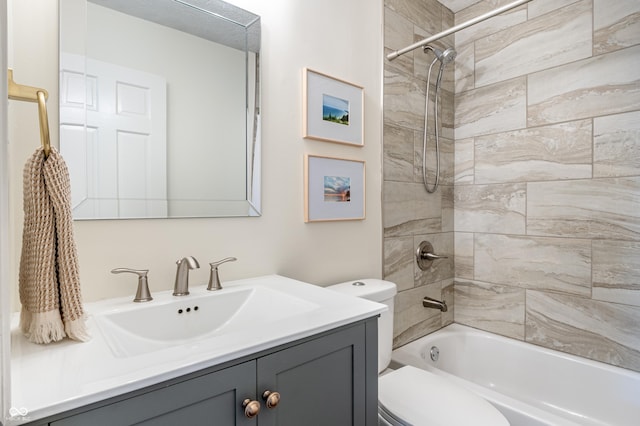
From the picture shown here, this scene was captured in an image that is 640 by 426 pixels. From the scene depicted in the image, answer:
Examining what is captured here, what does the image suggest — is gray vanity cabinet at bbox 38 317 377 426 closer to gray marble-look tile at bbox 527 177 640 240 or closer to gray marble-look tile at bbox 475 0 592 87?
gray marble-look tile at bbox 527 177 640 240

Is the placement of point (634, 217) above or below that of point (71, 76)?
below

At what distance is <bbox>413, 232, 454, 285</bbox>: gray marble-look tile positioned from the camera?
204 centimetres

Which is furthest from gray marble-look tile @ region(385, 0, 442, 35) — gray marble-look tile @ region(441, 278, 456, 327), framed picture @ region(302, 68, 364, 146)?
gray marble-look tile @ region(441, 278, 456, 327)

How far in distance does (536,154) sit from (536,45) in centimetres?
62

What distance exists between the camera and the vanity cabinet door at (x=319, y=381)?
76 centimetres

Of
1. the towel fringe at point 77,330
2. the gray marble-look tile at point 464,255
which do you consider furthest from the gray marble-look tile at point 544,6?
the towel fringe at point 77,330

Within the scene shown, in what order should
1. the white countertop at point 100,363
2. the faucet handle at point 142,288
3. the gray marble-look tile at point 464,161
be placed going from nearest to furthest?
the white countertop at point 100,363 → the faucet handle at point 142,288 → the gray marble-look tile at point 464,161

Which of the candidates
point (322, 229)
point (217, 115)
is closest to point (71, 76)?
point (217, 115)

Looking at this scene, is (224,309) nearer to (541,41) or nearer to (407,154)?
(407,154)

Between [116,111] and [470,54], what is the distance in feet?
6.98

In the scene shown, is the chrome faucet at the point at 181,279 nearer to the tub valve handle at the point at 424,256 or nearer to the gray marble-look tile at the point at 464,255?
the tub valve handle at the point at 424,256

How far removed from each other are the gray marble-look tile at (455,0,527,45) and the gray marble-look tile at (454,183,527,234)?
96 centimetres

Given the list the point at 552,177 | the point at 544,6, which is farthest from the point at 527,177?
the point at 544,6

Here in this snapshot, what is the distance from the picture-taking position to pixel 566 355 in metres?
1.83
